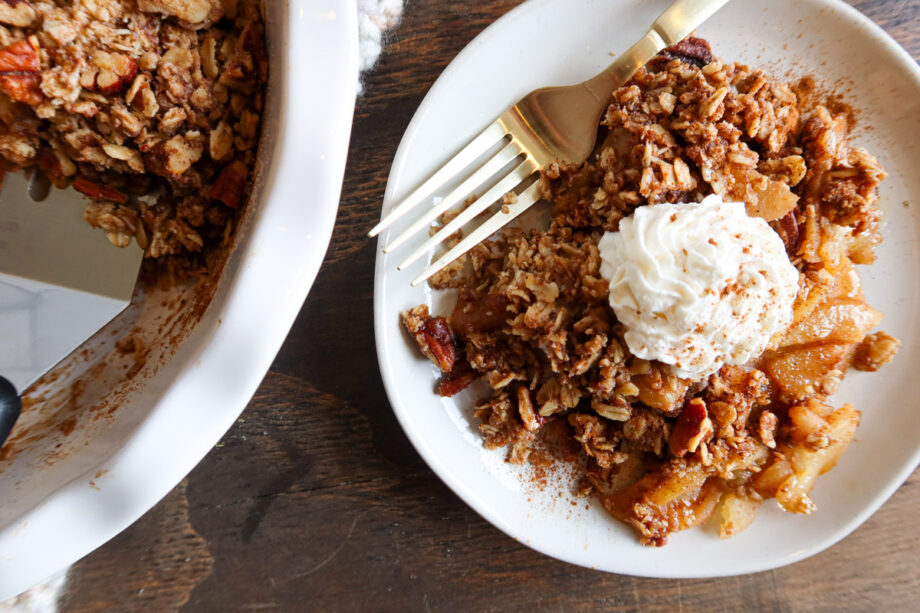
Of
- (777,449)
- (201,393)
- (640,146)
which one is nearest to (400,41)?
(640,146)

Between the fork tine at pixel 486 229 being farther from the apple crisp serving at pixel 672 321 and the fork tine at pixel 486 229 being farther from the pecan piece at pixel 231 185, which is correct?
the pecan piece at pixel 231 185

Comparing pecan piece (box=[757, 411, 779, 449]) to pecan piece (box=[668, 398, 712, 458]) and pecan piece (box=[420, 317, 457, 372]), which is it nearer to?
pecan piece (box=[668, 398, 712, 458])

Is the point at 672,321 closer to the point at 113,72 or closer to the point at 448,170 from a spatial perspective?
the point at 448,170

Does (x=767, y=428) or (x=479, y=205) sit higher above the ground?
(x=479, y=205)

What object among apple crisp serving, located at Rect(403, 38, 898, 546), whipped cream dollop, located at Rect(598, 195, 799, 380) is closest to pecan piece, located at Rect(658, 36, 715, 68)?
apple crisp serving, located at Rect(403, 38, 898, 546)

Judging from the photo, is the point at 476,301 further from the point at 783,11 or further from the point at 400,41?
the point at 783,11

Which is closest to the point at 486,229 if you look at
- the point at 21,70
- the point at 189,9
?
the point at 189,9
